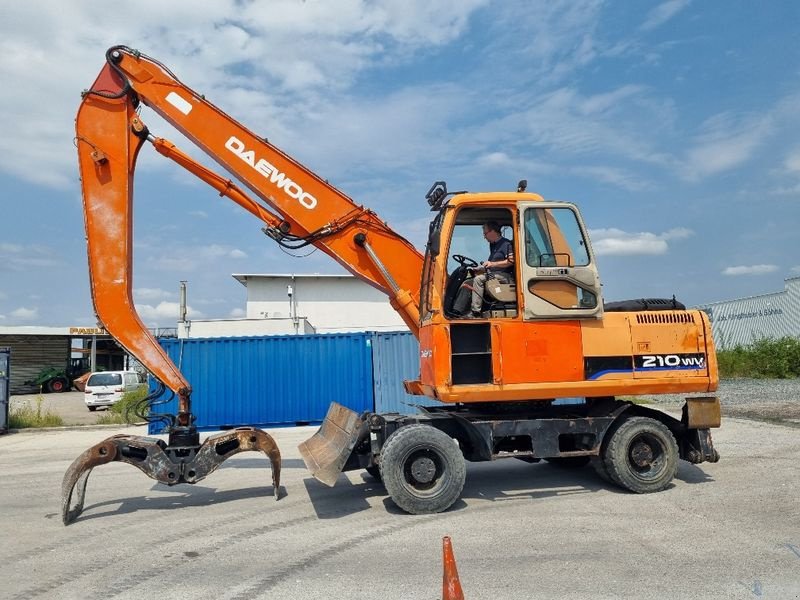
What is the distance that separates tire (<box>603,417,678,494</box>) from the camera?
7.20m

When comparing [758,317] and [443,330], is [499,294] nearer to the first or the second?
[443,330]

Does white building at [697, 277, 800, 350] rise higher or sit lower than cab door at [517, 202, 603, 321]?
higher

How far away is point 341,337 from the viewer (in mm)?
16641

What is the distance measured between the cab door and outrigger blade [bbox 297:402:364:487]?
90.4 inches

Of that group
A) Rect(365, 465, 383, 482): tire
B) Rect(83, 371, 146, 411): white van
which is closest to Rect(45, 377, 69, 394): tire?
Rect(83, 371, 146, 411): white van

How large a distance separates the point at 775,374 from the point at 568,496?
23.5 meters

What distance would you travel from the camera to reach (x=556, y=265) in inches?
274

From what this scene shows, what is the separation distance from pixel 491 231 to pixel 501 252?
0.32 metres

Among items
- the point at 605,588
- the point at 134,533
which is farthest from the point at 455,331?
the point at 134,533

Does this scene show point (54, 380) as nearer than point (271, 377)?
No

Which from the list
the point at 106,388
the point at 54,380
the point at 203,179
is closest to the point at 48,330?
the point at 54,380

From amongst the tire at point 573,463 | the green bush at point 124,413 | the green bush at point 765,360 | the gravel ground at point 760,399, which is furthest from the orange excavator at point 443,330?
the green bush at point 765,360

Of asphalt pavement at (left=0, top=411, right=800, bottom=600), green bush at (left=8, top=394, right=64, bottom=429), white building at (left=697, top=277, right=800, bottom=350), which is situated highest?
white building at (left=697, top=277, right=800, bottom=350)

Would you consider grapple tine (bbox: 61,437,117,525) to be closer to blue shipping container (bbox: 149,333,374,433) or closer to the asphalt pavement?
the asphalt pavement
